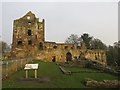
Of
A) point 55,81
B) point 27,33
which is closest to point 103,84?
point 55,81

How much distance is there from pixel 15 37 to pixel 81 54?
654 inches

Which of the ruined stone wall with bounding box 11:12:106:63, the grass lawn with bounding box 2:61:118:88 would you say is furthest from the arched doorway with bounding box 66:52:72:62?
the grass lawn with bounding box 2:61:118:88

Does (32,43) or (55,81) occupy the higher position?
(32,43)

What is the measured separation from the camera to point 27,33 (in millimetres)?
48375

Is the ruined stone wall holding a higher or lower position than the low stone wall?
higher

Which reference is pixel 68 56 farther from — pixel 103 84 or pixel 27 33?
pixel 103 84

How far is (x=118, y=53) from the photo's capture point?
65375 mm

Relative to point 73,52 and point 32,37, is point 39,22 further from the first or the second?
point 73,52

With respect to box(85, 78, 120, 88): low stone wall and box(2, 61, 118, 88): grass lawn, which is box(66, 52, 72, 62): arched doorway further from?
box(85, 78, 120, 88): low stone wall

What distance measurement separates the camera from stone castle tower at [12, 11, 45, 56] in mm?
47781

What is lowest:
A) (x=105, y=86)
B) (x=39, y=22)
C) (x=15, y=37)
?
(x=105, y=86)

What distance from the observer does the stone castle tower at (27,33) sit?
47.8 metres

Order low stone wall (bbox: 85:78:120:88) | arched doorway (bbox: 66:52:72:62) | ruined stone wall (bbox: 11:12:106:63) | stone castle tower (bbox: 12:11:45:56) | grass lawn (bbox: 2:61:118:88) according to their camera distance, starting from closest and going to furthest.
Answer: grass lawn (bbox: 2:61:118:88)
low stone wall (bbox: 85:78:120:88)
ruined stone wall (bbox: 11:12:106:63)
stone castle tower (bbox: 12:11:45:56)
arched doorway (bbox: 66:52:72:62)

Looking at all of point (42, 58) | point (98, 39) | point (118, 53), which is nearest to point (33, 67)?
point (42, 58)
